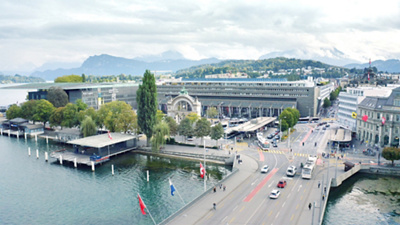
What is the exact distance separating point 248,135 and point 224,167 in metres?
30.6

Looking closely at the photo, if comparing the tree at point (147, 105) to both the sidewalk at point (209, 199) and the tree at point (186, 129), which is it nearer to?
the tree at point (186, 129)

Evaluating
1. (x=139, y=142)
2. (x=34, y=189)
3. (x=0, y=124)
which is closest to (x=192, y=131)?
(x=139, y=142)

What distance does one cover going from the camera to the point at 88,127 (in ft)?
324

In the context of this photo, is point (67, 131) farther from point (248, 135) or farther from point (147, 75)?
point (248, 135)

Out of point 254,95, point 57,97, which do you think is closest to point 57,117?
point 57,97

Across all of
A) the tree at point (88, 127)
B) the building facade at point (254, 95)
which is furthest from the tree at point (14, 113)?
the building facade at point (254, 95)

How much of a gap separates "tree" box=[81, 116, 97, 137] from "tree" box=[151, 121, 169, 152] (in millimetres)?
23925

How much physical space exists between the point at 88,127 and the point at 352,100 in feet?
288

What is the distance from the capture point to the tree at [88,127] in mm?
98681

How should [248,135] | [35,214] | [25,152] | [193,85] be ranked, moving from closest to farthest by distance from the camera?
[35,214] < [25,152] < [248,135] < [193,85]

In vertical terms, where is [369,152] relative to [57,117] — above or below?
below

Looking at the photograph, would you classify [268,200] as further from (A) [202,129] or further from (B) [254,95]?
(B) [254,95]

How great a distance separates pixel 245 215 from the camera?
148 feet

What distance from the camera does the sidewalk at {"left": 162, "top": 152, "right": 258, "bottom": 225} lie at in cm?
4359
